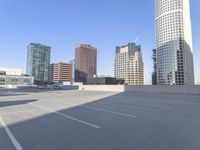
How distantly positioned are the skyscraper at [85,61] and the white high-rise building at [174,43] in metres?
65.0

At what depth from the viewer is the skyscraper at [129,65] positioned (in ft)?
471

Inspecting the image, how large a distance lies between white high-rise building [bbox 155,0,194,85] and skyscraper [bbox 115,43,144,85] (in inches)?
803

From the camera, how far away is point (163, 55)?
122m

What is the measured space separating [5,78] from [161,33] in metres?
109

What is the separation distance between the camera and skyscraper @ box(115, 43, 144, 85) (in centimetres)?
14350

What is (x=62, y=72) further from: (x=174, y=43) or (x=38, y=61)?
(x=174, y=43)

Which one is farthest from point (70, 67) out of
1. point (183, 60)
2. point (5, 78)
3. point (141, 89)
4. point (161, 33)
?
point (141, 89)

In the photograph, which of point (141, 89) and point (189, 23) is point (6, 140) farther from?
point (189, 23)

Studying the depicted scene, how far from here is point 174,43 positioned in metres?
121

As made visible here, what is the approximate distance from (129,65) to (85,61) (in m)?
46.8

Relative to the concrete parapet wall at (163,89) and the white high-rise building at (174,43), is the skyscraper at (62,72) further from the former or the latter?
the concrete parapet wall at (163,89)

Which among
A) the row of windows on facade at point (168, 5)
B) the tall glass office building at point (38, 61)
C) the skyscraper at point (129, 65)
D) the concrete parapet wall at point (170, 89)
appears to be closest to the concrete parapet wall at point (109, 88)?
the concrete parapet wall at point (170, 89)

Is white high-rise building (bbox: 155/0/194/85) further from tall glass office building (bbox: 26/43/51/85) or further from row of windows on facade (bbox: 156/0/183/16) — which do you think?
tall glass office building (bbox: 26/43/51/85)

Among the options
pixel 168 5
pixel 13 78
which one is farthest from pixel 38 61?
pixel 168 5
